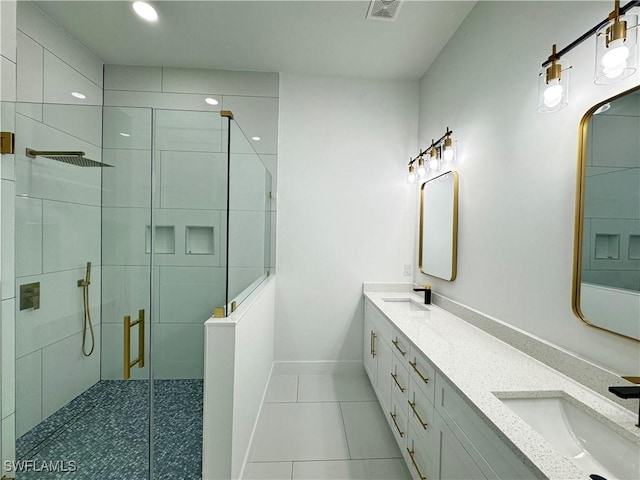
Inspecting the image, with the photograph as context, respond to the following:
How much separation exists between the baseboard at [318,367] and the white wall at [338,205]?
2.3 inches

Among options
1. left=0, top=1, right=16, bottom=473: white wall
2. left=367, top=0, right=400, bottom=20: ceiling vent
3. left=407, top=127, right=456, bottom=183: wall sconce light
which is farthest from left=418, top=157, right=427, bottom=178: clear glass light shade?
left=0, top=1, right=16, bottom=473: white wall

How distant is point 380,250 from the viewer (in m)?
3.02

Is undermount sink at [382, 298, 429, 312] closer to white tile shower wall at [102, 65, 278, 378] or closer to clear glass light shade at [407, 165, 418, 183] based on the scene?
clear glass light shade at [407, 165, 418, 183]

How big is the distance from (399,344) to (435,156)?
61.5 inches

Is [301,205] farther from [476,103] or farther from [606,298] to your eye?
[606,298]

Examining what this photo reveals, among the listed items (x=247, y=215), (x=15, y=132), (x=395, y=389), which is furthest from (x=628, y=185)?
(x=15, y=132)

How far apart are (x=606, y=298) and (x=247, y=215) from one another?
1900 millimetres

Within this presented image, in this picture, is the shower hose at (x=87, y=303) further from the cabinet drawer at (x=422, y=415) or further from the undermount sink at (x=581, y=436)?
the undermount sink at (x=581, y=436)

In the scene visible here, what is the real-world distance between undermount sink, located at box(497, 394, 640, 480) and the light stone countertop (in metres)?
0.03

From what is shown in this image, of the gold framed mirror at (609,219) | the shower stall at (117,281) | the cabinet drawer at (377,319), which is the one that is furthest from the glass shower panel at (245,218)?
the gold framed mirror at (609,219)

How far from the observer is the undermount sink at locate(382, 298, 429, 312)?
2.39 m

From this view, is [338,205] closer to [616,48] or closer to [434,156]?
[434,156]

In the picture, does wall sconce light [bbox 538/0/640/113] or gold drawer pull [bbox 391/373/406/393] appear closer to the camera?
wall sconce light [bbox 538/0/640/113]

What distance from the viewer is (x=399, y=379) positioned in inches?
72.1
